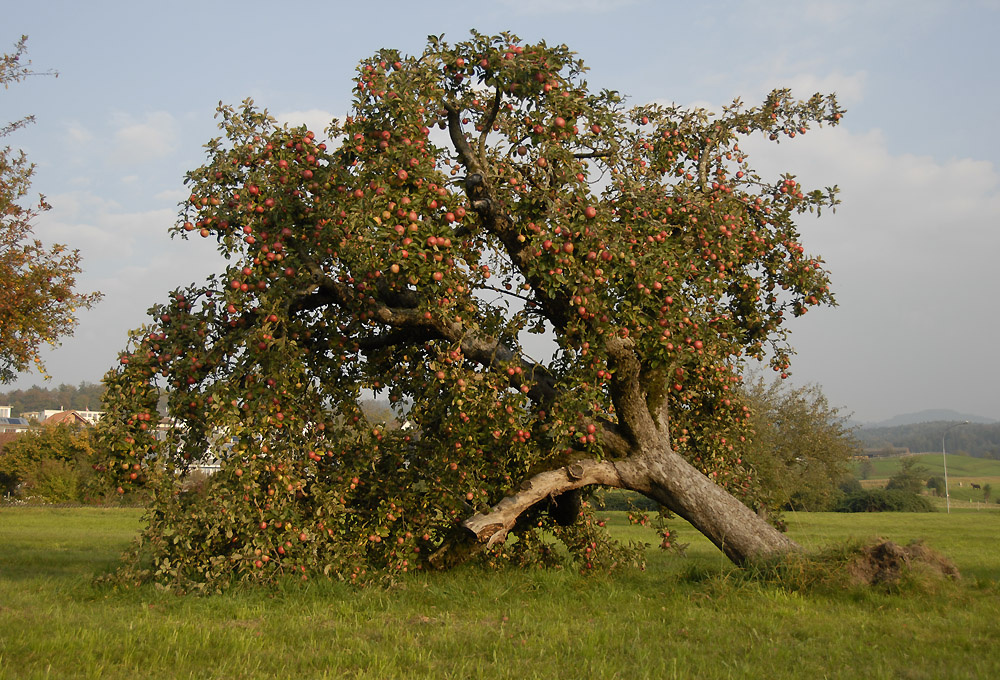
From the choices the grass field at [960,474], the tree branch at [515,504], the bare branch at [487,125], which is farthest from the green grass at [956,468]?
the bare branch at [487,125]

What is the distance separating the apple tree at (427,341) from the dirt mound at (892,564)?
1.06 metres

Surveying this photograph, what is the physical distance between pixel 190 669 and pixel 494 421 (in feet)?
15.3

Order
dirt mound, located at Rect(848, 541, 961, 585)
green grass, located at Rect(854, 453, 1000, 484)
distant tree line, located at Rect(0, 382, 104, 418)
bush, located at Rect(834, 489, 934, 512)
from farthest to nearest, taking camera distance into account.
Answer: distant tree line, located at Rect(0, 382, 104, 418)
green grass, located at Rect(854, 453, 1000, 484)
bush, located at Rect(834, 489, 934, 512)
dirt mound, located at Rect(848, 541, 961, 585)

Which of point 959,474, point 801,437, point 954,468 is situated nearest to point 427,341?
point 801,437

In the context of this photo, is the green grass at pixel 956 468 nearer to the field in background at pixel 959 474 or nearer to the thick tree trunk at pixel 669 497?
the field in background at pixel 959 474

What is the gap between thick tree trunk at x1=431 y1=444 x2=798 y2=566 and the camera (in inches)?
412

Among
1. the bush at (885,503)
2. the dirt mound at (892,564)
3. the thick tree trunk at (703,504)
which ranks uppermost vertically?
the thick tree trunk at (703,504)

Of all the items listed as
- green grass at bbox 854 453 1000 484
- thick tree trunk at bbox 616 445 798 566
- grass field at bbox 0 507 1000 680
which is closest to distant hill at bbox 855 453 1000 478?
green grass at bbox 854 453 1000 484

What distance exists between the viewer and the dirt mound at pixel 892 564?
951cm

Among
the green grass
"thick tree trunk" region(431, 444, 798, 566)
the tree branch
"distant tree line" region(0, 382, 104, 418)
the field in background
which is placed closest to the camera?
the tree branch

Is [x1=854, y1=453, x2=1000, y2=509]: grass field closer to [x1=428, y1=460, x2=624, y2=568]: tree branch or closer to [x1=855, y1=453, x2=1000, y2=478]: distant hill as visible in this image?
[x1=855, y1=453, x2=1000, y2=478]: distant hill

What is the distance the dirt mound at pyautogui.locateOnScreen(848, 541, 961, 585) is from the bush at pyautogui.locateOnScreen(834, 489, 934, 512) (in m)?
45.6

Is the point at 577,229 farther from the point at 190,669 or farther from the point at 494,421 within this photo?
the point at 190,669

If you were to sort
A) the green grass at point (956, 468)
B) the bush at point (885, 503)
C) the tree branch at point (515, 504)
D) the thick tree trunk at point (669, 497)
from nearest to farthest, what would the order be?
the tree branch at point (515, 504)
the thick tree trunk at point (669, 497)
the bush at point (885, 503)
the green grass at point (956, 468)
